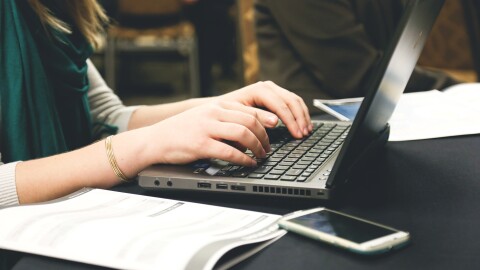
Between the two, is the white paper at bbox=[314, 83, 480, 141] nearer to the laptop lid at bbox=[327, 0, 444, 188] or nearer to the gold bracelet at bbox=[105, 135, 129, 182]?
the laptop lid at bbox=[327, 0, 444, 188]

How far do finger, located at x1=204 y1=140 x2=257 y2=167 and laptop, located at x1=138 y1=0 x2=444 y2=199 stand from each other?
17mm

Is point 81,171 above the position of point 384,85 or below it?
below

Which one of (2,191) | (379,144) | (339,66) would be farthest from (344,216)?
(339,66)

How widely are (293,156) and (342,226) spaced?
8.7 inches

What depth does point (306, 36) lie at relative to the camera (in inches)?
61.5

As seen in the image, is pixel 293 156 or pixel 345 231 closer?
pixel 345 231

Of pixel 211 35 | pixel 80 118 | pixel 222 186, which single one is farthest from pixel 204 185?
pixel 211 35

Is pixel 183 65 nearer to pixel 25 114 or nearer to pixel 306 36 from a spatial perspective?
pixel 306 36

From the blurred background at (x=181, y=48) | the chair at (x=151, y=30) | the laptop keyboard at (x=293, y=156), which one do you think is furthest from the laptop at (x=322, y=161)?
the chair at (x=151, y=30)

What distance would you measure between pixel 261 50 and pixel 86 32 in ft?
2.03

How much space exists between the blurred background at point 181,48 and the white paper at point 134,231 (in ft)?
5.48

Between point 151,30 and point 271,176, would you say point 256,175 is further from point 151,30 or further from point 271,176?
point 151,30

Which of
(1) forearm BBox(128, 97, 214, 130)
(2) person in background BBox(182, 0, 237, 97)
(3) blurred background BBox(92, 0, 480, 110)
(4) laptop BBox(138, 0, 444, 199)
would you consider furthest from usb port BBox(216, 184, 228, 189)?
(2) person in background BBox(182, 0, 237, 97)

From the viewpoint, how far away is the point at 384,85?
0.60 metres
